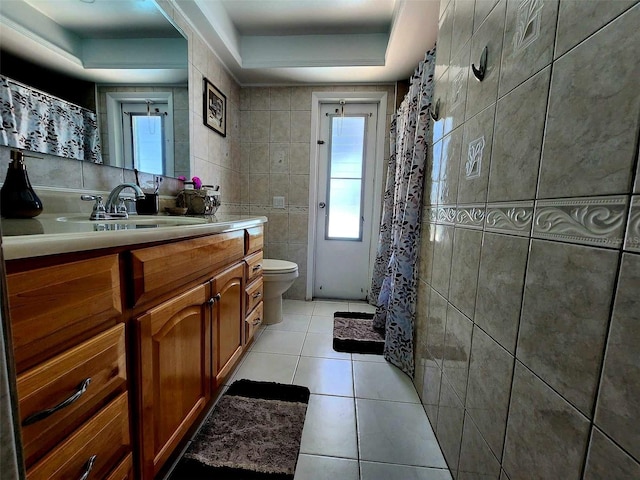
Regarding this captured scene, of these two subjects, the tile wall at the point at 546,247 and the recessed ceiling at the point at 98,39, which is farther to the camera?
the recessed ceiling at the point at 98,39

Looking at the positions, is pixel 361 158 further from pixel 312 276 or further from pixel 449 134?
pixel 449 134

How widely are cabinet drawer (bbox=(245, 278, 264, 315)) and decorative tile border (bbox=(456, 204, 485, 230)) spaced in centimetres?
115

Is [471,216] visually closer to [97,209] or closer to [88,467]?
[88,467]

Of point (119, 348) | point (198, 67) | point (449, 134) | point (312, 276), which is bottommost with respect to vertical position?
point (312, 276)

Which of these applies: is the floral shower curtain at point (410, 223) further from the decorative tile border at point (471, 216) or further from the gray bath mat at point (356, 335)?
the decorative tile border at point (471, 216)

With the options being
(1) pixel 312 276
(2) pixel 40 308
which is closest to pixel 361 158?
(1) pixel 312 276

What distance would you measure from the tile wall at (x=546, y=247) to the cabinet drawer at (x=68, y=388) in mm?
959

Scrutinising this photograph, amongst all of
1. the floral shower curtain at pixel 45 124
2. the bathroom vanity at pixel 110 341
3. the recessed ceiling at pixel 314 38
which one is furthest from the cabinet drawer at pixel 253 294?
the recessed ceiling at pixel 314 38

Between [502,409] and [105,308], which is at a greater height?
[105,308]

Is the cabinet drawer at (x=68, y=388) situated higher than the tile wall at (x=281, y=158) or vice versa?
the tile wall at (x=281, y=158)

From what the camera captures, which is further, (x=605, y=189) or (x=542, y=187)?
(x=542, y=187)

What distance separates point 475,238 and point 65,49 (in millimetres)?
1653

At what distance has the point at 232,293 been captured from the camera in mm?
1368

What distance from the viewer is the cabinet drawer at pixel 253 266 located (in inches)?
62.2
